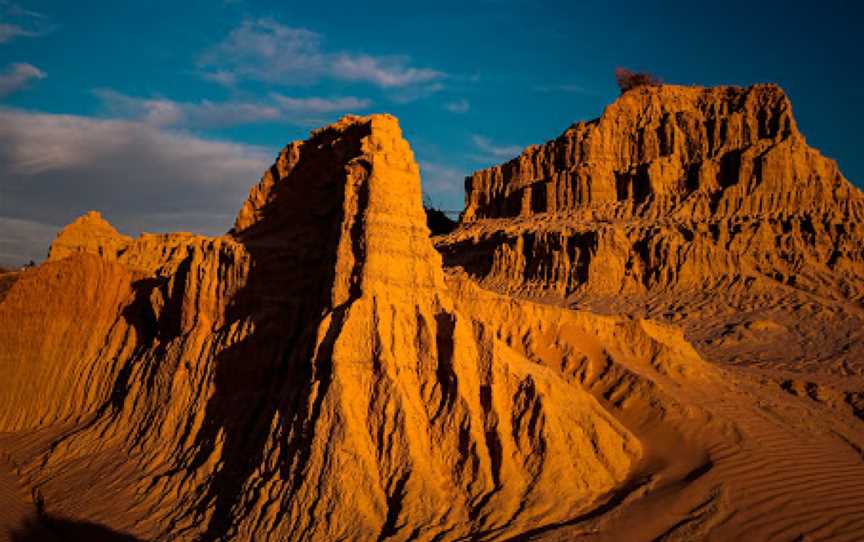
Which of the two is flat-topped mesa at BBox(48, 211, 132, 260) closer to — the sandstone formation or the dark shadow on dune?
the sandstone formation

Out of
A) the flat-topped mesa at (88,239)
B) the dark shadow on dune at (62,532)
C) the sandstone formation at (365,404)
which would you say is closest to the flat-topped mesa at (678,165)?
the sandstone formation at (365,404)

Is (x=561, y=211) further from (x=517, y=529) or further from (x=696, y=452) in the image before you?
(x=517, y=529)

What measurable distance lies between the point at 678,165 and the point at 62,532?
4979 cm

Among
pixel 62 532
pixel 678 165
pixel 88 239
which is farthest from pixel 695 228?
pixel 62 532

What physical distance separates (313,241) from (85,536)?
8482mm

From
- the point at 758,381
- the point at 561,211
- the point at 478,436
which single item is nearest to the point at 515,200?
the point at 561,211

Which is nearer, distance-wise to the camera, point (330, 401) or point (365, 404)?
point (330, 401)

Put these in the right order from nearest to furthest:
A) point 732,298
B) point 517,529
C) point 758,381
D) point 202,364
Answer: point 517,529 < point 202,364 < point 758,381 < point 732,298

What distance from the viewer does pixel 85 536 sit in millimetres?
15625

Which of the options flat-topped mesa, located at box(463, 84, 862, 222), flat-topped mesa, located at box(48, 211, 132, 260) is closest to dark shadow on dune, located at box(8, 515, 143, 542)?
flat-topped mesa, located at box(48, 211, 132, 260)

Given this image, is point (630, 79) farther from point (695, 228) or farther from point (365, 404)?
point (365, 404)

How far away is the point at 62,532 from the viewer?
16359 mm

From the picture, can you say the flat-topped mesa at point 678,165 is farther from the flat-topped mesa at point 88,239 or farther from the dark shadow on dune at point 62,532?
the dark shadow on dune at point 62,532

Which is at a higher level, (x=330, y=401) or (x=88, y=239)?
(x=88, y=239)
